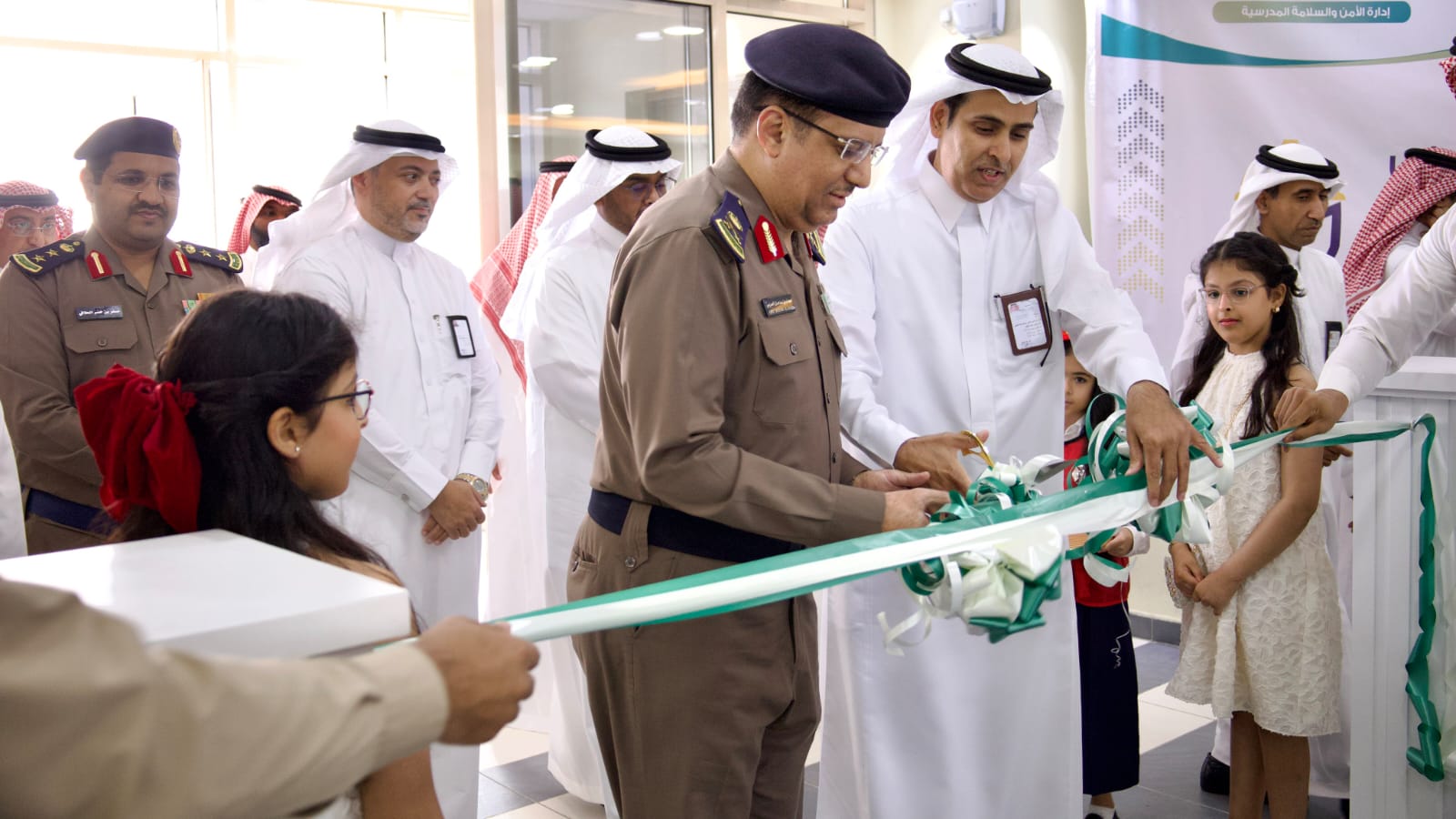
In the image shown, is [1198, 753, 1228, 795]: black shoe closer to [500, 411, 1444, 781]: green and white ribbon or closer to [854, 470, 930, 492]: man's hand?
[500, 411, 1444, 781]: green and white ribbon

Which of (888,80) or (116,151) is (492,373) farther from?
(888,80)

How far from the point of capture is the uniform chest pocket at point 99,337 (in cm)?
305

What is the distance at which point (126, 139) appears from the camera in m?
3.20

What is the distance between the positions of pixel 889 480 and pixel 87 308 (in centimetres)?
224

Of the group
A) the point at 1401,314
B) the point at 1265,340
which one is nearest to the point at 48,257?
the point at 1265,340

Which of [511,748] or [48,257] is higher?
[48,257]

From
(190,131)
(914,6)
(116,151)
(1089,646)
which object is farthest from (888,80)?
(190,131)

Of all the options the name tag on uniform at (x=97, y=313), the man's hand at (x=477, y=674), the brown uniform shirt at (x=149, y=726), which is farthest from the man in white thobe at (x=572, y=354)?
the brown uniform shirt at (x=149, y=726)

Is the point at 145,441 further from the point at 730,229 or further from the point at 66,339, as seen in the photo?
the point at 66,339

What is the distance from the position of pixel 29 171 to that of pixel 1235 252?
647 cm

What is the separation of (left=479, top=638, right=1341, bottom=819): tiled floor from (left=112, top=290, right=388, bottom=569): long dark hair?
2172 mm

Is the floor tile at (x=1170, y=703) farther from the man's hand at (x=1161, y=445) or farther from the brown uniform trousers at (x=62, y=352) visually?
the brown uniform trousers at (x=62, y=352)

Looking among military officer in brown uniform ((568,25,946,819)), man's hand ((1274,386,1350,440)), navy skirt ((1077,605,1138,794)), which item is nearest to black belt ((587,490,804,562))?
military officer in brown uniform ((568,25,946,819))

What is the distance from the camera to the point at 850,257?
104 inches
